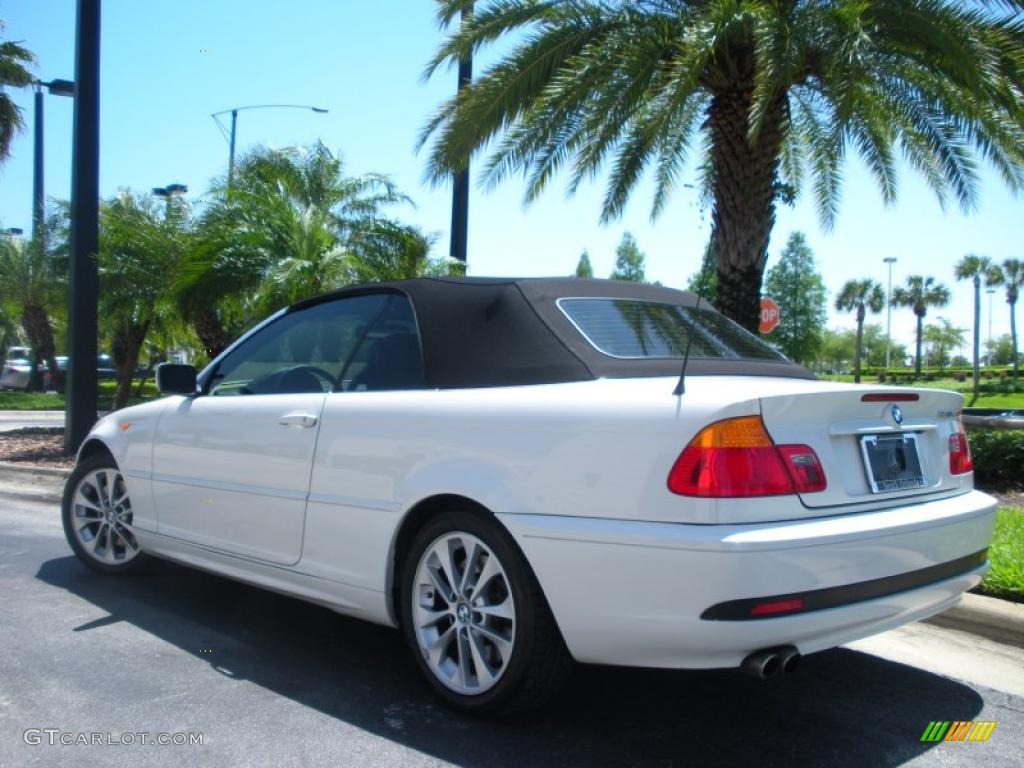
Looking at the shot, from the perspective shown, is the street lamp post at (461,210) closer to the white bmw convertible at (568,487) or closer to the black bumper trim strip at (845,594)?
the white bmw convertible at (568,487)

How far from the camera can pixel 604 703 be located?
3.50m

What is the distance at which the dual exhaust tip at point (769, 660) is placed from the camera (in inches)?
110

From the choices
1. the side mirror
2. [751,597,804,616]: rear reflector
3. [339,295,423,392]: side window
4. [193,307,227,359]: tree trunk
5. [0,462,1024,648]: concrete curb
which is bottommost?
[0,462,1024,648]: concrete curb

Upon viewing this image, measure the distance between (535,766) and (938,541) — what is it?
1.57m

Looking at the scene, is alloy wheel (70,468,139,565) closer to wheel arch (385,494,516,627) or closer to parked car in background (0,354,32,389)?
wheel arch (385,494,516,627)

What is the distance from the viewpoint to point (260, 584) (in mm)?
4137

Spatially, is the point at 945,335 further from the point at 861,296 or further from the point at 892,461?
the point at 892,461

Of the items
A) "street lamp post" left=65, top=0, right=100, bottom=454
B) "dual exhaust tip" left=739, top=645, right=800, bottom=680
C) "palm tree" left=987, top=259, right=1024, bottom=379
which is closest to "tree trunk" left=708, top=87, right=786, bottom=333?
"street lamp post" left=65, top=0, right=100, bottom=454

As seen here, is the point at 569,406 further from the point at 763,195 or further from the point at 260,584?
the point at 763,195

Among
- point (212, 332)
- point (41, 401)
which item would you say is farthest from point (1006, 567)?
point (41, 401)

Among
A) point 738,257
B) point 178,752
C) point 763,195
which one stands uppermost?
point 763,195

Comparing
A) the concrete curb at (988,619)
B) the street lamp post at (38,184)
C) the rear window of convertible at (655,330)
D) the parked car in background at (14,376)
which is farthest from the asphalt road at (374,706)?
the parked car in background at (14,376)

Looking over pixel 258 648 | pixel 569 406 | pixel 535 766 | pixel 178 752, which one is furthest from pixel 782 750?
pixel 258 648

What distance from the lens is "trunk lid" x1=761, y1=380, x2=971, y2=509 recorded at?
2.93 m
